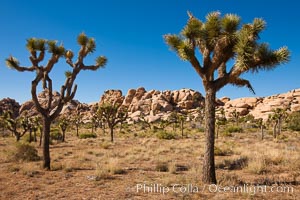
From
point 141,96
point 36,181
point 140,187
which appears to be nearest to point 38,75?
point 36,181

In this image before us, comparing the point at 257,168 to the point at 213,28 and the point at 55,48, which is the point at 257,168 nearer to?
the point at 213,28

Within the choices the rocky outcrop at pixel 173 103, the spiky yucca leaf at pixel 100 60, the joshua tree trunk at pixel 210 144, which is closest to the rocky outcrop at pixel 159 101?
the rocky outcrop at pixel 173 103

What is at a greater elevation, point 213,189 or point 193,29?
point 193,29

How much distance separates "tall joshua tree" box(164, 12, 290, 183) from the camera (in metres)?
7.49

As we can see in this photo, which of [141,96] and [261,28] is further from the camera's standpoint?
[141,96]

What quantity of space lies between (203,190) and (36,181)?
16.9ft

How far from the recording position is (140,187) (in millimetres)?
7480

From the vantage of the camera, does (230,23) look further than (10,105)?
No

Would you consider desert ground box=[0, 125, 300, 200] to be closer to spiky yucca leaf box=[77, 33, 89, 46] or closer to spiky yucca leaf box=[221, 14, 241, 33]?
spiky yucca leaf box=[221, 14, 241, 33]

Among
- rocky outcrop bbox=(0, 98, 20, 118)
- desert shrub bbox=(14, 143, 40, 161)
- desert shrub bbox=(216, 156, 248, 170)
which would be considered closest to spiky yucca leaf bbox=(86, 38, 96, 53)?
desert shrub bbox=(14, 143, 40, 161)

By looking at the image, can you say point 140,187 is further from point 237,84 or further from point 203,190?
point 237,84

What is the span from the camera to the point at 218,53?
7855 millimetres

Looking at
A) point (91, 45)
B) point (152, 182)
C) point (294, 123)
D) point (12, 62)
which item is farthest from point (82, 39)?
point (294, 123)

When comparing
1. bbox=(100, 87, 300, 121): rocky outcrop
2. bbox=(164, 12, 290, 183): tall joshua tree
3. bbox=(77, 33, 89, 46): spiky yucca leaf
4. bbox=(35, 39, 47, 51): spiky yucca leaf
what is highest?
bbox=(100, 87, 300, 121): rocky outcrop
